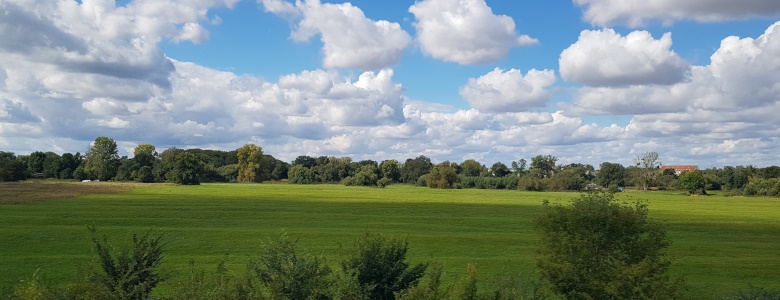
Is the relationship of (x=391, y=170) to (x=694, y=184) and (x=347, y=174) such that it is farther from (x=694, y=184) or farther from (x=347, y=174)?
(x=694, y=184)

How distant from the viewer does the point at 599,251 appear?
21.6 metres

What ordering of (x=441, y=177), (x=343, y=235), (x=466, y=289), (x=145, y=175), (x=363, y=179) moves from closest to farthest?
(x=466, y=289), (x=343, y=235), (x=145, y=175), (x=441, y=177), (x=363, y=179)

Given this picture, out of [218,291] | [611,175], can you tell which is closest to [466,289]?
[218,291]

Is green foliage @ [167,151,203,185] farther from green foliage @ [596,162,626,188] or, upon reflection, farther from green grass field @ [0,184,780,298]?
green foliage @ [596,162,626,188]

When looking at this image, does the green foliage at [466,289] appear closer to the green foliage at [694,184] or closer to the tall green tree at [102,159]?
the green foliage at [694,184]

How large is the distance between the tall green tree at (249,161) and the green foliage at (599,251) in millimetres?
166634

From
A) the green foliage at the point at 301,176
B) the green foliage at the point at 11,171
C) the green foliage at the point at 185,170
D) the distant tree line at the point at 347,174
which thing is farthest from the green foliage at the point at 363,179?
the green foliage at the point at 11,171

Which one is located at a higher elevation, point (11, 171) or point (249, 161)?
point (249, 161)

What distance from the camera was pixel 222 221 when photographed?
5134 centimetres

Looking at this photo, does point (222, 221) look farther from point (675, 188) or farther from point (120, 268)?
point (675, 188)

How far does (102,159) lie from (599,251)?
168m

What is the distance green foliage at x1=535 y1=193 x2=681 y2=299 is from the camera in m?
20.7

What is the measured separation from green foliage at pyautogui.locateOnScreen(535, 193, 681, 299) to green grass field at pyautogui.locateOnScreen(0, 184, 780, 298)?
5679 millimetres

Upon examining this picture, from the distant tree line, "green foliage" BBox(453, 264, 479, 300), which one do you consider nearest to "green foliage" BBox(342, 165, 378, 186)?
the distant tree line
